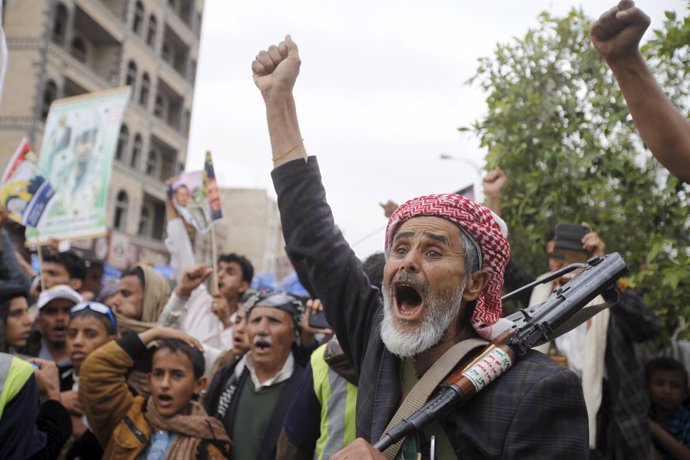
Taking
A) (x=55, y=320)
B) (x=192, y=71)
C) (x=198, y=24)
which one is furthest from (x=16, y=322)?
(x=198, y=24)

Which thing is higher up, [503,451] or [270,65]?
[270,65]

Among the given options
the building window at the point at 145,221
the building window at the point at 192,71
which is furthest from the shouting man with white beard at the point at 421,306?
the building window at the point at 192,71

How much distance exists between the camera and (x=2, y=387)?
2795 millimetres

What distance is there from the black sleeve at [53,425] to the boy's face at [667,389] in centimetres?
398

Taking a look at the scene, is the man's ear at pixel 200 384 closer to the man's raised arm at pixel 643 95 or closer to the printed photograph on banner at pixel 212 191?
the man's raised arm at pixel 643 95

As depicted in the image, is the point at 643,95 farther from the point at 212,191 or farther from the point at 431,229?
the point at 212,191

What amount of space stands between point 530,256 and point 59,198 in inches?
233

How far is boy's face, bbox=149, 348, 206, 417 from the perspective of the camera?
3596 mm

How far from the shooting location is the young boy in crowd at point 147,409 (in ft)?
11.2

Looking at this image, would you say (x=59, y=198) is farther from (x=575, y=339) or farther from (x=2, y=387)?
(x=575, y=339)

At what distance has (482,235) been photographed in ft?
7.01

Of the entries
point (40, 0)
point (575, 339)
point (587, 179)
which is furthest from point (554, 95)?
point (40, 0)

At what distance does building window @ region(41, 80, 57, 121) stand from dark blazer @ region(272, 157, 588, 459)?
24317 mm

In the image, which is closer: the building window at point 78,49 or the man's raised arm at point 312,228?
the man's raised arm at point 312,228
